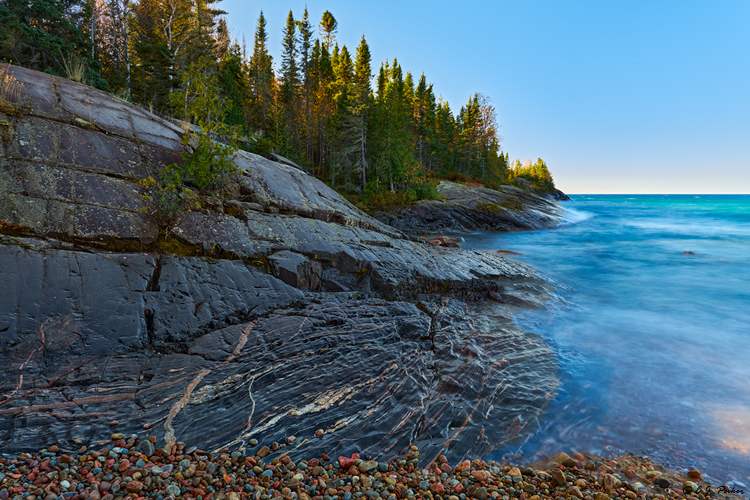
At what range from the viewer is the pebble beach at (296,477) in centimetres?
327

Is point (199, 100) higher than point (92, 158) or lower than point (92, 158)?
higher

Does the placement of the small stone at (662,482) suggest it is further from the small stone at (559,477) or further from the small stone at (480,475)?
the small stone at (480,475)

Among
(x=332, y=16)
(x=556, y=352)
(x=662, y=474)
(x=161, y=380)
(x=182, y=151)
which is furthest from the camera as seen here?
(x=332, y=16)

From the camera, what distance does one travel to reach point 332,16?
5369 cm

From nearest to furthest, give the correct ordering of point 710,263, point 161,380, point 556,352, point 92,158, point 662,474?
point 662,474
point 161,380
point 92,158
point 556,352
point 710,263

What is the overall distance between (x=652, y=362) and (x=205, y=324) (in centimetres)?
950

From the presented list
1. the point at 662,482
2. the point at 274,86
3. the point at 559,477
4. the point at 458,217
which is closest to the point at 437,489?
the point at 559,477

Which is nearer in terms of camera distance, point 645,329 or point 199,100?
point 199,100

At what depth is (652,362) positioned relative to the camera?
7.39 m

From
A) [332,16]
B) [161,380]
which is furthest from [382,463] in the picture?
[332,16]

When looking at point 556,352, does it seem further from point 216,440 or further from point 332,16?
point 332,16

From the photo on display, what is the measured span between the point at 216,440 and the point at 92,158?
6.56m

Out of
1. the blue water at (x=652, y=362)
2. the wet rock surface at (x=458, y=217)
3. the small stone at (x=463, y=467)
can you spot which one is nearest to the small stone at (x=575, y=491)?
the blue water at (x=652, y=362)

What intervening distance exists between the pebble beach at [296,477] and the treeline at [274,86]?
6.27 meters
